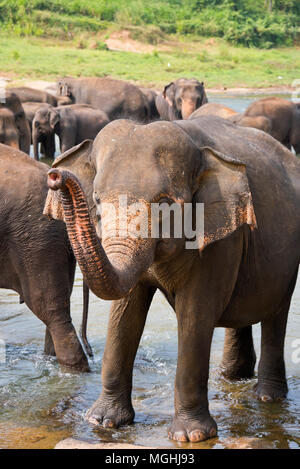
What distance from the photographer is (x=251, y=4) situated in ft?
152

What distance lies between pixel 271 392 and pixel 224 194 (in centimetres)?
150

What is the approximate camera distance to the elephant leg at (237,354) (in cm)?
533

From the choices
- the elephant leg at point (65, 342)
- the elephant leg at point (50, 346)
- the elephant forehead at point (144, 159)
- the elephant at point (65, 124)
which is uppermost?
the elephant forehead at point (144, 159)

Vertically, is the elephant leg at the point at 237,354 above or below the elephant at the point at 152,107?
above

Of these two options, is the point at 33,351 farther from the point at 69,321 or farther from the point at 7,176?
the point at 7,176

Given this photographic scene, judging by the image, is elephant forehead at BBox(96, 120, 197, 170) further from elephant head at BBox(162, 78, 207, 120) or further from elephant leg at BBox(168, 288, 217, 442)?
elephant head at BBox(162, 78, 207, 120)

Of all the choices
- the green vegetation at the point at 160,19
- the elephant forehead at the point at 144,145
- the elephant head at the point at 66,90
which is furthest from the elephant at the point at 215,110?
the green vegetation at the point at 160,19

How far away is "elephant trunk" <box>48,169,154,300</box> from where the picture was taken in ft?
10.0

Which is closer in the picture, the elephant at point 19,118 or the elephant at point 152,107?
the elephant at point 19,118

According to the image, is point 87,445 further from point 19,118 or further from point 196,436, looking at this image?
point 19,118

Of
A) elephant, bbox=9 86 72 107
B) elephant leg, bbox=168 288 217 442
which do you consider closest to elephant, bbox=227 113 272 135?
elephant, bbox=9 86 72 107

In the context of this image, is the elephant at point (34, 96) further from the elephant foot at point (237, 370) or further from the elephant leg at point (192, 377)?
the elephant leg at point (192, 377)

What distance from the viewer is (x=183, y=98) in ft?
52.6
